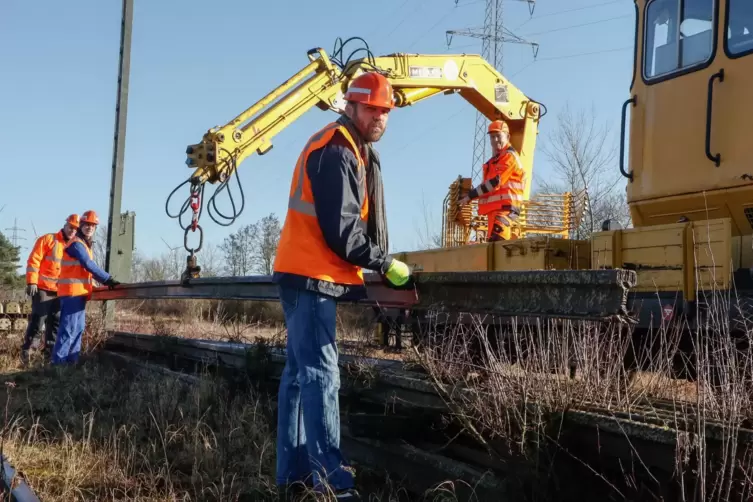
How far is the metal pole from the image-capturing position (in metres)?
11.9

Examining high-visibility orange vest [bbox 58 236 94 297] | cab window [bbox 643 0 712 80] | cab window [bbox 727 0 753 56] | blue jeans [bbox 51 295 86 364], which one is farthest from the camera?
high-visibility orange vest [bbox 58 236 94 297]

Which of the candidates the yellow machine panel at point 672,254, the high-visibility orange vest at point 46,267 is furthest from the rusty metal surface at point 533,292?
the high-visibility orange vest at point 46,267

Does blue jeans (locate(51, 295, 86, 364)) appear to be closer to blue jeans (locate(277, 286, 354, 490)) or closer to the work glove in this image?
the work glove

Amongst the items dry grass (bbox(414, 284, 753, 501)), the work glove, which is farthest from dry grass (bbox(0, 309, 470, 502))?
the work glove

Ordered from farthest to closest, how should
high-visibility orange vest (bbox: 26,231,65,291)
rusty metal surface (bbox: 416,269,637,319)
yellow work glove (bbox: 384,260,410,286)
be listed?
1. high-visibility orange vest (bbox: 26,231,65,291)
2. yellow work glove (bbox: 384,260,410,286)
3. rusty metal surface (bbox: 416,269,637,319)

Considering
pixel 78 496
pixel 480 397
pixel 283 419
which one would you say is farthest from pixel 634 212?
pixel 78 496

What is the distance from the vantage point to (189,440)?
15.4ft

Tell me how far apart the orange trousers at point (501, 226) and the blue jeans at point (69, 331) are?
5.06 m

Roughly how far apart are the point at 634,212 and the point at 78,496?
474 centimetres

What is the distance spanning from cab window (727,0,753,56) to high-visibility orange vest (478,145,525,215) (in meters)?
3.17

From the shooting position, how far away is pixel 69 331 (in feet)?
28.5

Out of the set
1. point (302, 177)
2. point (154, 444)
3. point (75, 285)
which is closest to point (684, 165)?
point (302, 177)

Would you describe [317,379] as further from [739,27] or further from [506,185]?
[506,185]

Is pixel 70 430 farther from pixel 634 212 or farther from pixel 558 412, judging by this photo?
pixel 634 212
